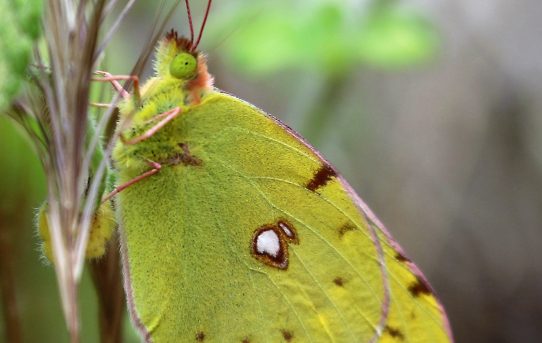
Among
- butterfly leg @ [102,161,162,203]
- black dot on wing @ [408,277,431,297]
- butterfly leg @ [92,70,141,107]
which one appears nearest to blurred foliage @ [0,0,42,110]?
butterfly leg @ [92,70,141,107]

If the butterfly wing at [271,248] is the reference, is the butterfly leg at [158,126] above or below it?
above

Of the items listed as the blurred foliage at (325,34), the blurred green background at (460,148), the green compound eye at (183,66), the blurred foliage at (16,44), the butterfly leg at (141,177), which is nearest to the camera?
the blurred foliage at (16,44)

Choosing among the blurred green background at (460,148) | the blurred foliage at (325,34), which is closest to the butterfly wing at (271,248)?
the blurred foliage at (325,34)

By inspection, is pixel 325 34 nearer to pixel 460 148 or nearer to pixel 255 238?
pixel 255 238

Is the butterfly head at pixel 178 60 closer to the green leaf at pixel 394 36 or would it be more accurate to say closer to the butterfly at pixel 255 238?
the butterfly at pixel 255 238

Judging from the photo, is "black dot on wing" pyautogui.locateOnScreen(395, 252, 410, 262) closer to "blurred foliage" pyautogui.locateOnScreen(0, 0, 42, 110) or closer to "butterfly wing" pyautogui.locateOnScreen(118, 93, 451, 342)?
"butterfly wing" pyautogui.locateOnScreen(118, 93, 451, 342)

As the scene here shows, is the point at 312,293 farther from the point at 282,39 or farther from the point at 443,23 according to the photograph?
the point at 443,23
